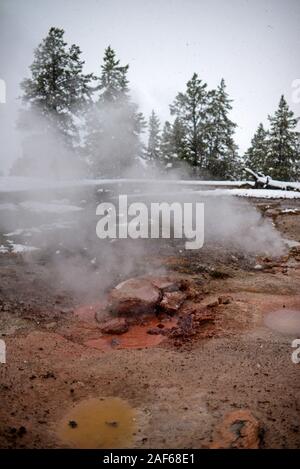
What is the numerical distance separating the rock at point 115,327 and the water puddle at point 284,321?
7.52 ft

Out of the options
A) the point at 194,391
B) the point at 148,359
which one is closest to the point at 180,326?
the point at 148,359

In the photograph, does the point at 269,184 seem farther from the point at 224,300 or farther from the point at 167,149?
the point at 224,300

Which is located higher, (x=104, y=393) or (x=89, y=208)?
(x=89, y=208)

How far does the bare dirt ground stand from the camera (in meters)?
3.34

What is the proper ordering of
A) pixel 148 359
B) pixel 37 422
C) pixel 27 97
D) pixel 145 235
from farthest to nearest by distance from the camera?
pixel 27 97 < pixel 145 235 < pixel 148 359 < pixel 37 422

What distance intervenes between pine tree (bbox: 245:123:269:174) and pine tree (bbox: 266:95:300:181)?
1.58m

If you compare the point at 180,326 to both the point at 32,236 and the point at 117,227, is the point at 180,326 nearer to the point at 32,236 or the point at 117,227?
the point at 117,227

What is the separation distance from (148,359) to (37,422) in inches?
63.3

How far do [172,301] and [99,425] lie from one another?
2900mm

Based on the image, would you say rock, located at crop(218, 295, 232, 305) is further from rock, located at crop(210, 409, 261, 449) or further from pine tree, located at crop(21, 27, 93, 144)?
pine tree, located at crop(21, 27, 93, 144)

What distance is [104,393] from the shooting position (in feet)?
13.0

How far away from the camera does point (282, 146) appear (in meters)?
24.9

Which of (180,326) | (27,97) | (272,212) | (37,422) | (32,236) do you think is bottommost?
(37,422)

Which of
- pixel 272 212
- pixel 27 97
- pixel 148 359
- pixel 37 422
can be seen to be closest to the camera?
pixel 37 422
